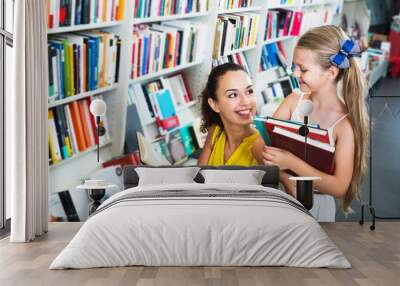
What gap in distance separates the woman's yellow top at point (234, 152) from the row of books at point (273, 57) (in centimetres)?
71

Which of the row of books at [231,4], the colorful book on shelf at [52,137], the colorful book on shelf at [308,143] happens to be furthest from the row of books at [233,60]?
the colorful book on shelf at [52,137]

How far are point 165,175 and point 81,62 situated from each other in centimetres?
128

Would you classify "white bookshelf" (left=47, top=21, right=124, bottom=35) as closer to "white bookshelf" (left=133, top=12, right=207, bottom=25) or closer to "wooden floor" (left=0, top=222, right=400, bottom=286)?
"white bookshelf" (left=133, top=12, right=207, bottom=25)

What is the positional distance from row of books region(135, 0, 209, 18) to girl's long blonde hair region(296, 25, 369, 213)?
41.5 inches

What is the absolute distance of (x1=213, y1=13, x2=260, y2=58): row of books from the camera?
6648 millimetres

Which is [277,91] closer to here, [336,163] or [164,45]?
[336,163]

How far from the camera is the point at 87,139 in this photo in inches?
250

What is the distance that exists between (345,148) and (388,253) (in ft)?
5.50

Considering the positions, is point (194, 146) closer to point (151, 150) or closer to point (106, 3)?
point (151, 150)

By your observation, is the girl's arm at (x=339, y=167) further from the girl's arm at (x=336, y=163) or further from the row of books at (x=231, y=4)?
the row of books at (x=231, y=4)

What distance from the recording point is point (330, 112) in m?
6.44

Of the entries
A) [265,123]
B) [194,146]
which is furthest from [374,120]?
[194,146]

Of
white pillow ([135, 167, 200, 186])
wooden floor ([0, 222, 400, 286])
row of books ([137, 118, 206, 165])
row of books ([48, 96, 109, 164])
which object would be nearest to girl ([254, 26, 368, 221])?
row of books ([137, 118, 206, 165])

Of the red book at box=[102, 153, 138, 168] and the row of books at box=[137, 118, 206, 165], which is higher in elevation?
the row of books at box=[137, 118, 206, 165]
